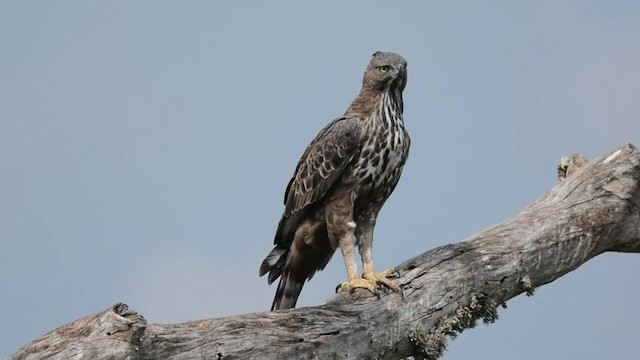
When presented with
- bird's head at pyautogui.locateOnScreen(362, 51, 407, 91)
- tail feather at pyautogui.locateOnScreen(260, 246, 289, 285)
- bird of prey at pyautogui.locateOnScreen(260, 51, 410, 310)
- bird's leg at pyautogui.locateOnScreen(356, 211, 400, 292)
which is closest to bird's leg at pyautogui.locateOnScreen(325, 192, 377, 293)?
bird of prey at pyautogui.locateOnScreen(260, 51, 410, 310)

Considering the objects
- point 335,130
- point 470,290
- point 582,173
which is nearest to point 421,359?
point 470,290

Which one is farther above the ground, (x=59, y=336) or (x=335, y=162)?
(x=335, y=162)

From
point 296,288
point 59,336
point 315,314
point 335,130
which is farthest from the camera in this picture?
point 296,288

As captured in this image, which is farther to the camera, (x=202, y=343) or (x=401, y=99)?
(x=401, y=99)

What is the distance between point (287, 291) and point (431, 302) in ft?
4.72

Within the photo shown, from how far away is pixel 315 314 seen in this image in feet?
21.7

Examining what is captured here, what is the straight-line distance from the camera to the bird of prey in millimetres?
7566

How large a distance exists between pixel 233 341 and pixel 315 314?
0.70m

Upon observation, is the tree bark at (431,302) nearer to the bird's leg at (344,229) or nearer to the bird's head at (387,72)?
the bird's leg at (344,229)

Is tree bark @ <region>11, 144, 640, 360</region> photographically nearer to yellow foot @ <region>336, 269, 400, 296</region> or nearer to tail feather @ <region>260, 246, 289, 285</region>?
yellow foot @ <region>336, 269, 400, 296</region>

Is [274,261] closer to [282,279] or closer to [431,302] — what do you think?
[282,279]

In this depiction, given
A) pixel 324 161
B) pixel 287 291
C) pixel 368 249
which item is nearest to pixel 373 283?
pixel 368 249

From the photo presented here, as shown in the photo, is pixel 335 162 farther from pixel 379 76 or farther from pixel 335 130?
pixel 379 76

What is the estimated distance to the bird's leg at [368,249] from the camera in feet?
23.7
